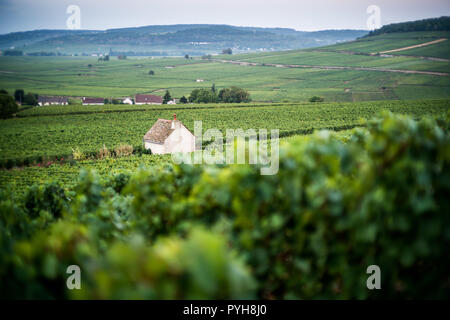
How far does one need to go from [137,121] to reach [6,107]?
1205 inches

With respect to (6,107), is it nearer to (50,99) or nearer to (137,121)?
(137,121)

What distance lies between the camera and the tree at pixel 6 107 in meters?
70.8

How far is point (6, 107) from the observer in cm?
7138

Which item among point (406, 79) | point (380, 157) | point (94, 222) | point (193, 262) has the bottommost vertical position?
point (94, 222)

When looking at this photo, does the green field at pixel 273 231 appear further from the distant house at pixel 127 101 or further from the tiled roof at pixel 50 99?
the tiled roof at pixel 50 99

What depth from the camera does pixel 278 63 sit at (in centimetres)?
17075

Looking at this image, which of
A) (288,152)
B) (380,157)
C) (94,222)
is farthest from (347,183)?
(94,222)

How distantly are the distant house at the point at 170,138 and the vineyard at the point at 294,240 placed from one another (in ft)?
115

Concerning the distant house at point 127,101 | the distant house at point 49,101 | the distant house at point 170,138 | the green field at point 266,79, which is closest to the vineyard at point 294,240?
the distant house at point 170,138

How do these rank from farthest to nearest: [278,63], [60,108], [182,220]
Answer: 1. [278,63]
2. [60,108]
3. [182,220]

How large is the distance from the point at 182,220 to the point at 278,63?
178098 millimetres

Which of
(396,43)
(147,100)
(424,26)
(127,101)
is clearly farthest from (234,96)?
(424,26)
